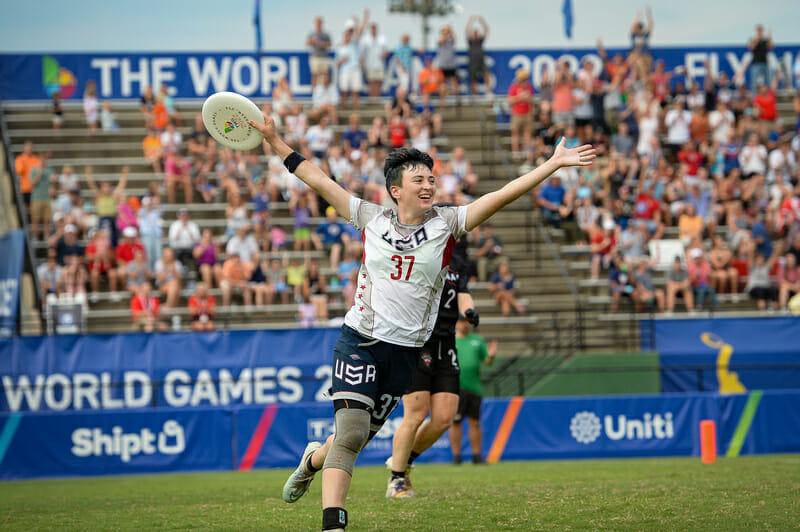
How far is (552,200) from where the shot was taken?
77.7ft

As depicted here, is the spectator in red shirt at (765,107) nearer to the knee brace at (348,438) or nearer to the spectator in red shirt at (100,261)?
the spectator in red shirt at (100,261)

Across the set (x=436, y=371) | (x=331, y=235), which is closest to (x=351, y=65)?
(x=331, y=235)

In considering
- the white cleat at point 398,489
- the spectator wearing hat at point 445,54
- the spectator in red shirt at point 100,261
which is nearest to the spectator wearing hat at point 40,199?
the spectator in red shirt at point 100,261

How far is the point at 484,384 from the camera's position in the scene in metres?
19.3

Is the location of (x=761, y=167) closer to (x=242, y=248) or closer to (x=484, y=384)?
(x=484, y=384)

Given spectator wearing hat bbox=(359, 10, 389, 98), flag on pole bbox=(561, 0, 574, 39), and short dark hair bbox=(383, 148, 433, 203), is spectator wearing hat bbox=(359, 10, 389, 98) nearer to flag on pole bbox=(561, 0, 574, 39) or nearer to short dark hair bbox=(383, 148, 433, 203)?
flag on pole bbox=(561, 0, 574, 39)

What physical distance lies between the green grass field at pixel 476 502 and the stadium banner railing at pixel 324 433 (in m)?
2.68

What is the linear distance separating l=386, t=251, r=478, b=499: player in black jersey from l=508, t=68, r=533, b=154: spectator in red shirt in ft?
54.1

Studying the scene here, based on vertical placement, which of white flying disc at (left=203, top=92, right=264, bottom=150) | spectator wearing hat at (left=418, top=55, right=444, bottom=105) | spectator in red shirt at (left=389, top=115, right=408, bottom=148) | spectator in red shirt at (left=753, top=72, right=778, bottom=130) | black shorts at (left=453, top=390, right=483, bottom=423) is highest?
spectator wearing hat at (left=418, top=55, right=444, bottom=105)

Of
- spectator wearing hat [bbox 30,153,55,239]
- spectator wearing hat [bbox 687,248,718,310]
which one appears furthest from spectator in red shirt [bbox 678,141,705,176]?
spectator wearing hat [bbox 30,153,55,239]

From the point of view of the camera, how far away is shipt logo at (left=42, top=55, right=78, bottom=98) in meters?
27.8

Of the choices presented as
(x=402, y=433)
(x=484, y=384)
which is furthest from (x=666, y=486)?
(x=484, y=384)

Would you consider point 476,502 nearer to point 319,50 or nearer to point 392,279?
point 392,279

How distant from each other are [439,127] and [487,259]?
5.48m
